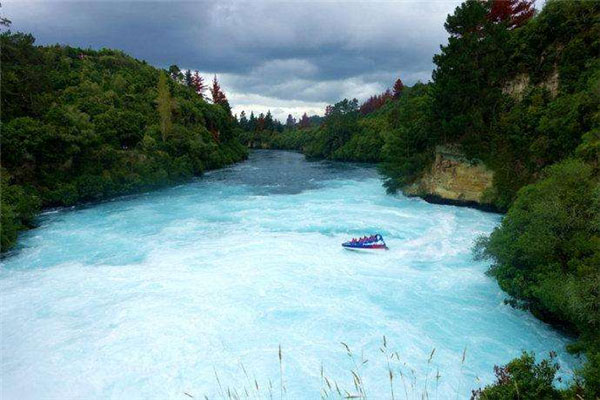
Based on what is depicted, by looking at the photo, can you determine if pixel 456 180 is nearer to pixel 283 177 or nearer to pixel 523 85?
pixel 523 85

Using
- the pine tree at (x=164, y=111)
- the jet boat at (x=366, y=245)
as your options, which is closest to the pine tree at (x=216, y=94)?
the pine tree at (x=164, y=111)

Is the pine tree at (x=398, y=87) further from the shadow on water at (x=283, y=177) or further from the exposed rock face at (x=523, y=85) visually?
the exposed rock face at (x=523, y=85)

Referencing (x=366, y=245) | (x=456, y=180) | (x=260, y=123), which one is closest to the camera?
(x=366, y=245)

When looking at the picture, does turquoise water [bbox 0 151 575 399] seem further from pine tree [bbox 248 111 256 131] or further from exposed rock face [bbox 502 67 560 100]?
pine tree [bbox 248 111 256 131]

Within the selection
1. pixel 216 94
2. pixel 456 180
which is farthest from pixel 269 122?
pixel 456 180

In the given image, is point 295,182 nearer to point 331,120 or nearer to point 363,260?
point 363,260

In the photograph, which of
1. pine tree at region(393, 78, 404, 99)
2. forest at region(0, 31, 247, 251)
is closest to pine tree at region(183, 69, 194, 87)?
forest at region(0, 31, 247, 251)
